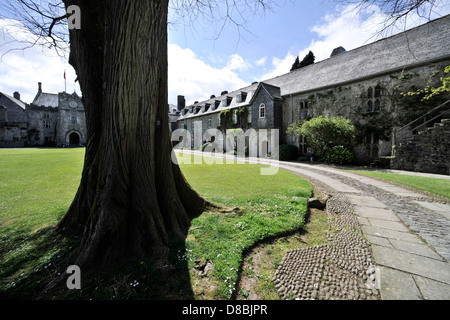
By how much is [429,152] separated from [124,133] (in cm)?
1543

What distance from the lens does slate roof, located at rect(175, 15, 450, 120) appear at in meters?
12.0

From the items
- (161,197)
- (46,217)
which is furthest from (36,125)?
(161,197)

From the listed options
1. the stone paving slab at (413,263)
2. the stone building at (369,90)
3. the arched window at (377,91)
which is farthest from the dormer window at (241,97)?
the stone paving slab at (413,263)

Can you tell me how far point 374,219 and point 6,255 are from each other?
6.97 meters

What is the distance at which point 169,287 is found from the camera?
206 centimetres

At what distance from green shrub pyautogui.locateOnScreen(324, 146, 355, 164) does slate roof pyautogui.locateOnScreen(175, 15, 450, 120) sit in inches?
237

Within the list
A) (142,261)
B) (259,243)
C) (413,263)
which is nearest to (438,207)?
(413,263)

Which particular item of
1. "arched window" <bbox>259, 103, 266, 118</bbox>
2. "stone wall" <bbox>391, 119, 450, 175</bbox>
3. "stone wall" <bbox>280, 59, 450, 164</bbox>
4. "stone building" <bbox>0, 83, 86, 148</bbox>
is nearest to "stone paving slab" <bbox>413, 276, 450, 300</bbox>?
"stone wall" <bbox>391, 119, 450, 175</bbox>

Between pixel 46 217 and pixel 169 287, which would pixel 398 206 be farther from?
pixel 46 217

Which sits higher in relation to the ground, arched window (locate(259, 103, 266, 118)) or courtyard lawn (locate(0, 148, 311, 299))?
arched window (locate(259, 103, 266, 118))

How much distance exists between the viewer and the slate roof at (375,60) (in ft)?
39.5

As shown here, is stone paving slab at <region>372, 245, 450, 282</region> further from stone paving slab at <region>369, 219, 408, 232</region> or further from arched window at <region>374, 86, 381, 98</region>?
arched window at <region>374, 86, 381, 98</region>

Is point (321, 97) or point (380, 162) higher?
point (321, 97)

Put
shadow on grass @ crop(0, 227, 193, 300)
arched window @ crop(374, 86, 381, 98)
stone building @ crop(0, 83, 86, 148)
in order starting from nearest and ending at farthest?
shadow on grass @ crop(0, 227, 193, 300), arched window @ crop(374, 86, 381, 98), stone building @ crop(0, 83, 86, 148)
